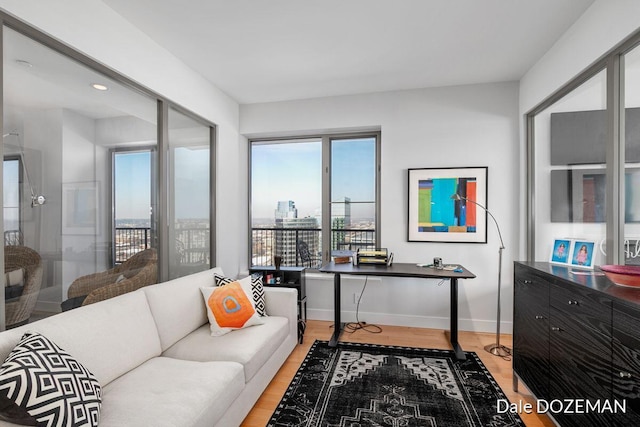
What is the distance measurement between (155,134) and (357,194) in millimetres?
2293

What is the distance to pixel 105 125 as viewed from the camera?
2221 mm

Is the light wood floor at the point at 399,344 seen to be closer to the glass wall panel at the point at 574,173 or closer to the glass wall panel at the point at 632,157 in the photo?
the glass wall panel at the point at 574,173

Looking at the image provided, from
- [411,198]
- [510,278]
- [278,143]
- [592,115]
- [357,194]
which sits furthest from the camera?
[278,143]

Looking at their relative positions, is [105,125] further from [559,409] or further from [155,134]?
[559,409]

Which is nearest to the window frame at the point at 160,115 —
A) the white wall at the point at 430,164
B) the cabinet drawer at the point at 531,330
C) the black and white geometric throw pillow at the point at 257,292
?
the black and white geometric throw pillow at the point at 257,292

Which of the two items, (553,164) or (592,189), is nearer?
(592,189)

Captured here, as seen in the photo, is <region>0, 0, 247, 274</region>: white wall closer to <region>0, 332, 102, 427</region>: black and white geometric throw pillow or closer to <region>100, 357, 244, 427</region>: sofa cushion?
<region>0, 332, 102, 427</region>: black and white geometric throw pillow

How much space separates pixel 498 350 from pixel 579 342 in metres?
1.54

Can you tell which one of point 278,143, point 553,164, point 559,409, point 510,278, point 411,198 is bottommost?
point 559,409

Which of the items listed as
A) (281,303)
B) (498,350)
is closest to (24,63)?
(281,303)

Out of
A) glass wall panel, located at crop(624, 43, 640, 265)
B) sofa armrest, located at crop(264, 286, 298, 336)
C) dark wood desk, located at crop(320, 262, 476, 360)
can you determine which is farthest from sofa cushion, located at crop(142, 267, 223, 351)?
glass wall panel, located at crop(624, 43, 640, 265)

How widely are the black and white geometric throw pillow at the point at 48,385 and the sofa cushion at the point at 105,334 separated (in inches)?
3.5

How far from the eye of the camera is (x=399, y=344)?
3.00 meters

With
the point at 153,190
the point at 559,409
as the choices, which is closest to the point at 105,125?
the point at 153,190
